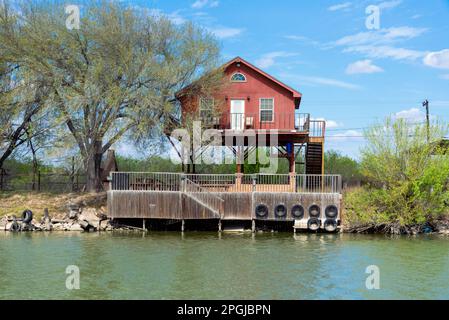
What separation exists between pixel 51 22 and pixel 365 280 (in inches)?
990

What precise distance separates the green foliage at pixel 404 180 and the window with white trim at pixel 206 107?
10.2m

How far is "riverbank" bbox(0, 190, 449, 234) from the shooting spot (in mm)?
30359

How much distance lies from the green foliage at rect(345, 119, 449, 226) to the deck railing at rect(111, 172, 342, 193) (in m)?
2.41

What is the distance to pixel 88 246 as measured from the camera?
2448cm

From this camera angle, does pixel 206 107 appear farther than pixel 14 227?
Yes

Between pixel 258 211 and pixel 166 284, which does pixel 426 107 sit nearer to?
pixel 258 211

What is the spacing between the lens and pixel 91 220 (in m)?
31.0

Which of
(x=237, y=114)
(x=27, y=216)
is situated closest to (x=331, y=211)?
(x=237, y=114)

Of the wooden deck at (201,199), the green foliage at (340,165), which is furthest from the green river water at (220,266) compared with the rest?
the green foliage at (340,165)

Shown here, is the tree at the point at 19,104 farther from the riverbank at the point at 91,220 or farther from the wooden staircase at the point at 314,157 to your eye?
the wooden staircase at the point at 314,157

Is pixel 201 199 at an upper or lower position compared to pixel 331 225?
upper

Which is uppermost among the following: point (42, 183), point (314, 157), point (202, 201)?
point (314, 157)

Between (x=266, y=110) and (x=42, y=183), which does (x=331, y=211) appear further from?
(x=42, y=183)

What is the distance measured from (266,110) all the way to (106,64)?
10929 mm
